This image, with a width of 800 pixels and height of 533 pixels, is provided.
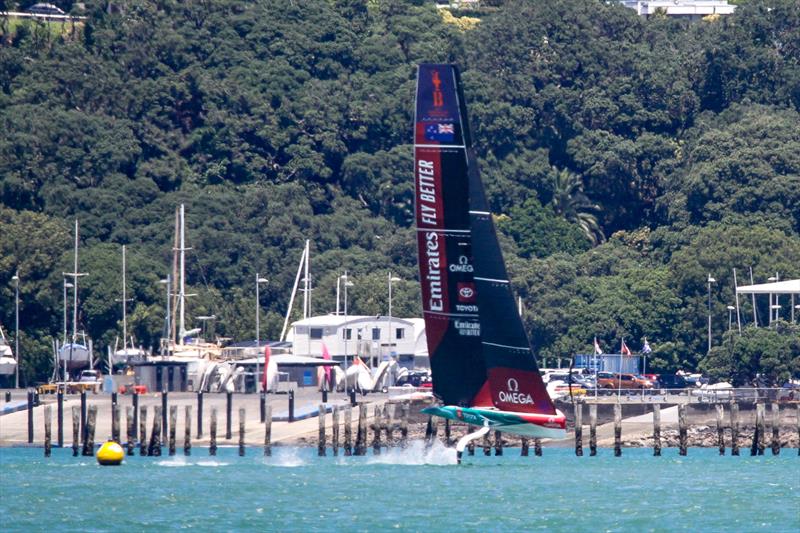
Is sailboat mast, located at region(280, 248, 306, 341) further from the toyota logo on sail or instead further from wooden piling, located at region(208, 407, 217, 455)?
the toyota logo on sail

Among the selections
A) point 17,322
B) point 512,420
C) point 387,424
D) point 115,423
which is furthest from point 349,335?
point 512,420

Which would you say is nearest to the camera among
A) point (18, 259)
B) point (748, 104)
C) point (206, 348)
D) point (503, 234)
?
point (206, 348)

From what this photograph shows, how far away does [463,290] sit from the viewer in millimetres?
60938

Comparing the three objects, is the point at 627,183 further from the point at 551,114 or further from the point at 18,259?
the point at 18,259

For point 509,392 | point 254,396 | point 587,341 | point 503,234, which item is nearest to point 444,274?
point 509,392

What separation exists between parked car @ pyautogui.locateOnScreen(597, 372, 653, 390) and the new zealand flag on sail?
38745mm

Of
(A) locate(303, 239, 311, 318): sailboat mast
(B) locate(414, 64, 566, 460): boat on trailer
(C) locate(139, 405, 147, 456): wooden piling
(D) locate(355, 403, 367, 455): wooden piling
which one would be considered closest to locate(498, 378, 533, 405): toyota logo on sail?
(B) locate(414, 64, 566, 460): boat on trailer

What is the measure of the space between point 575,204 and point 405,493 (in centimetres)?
8461

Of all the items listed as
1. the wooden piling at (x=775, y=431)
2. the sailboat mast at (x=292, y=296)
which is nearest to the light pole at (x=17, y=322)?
the sailboat mast at (x=292, y=296)

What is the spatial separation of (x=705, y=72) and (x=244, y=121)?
1095 inches

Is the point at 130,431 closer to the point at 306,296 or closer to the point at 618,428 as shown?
the point at 618,428

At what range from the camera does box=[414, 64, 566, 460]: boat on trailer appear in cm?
5997

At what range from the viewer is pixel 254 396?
9206 cm

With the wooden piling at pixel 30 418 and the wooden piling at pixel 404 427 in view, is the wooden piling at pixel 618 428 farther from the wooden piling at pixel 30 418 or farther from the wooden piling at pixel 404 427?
the wooden piling at pixel 30 418
